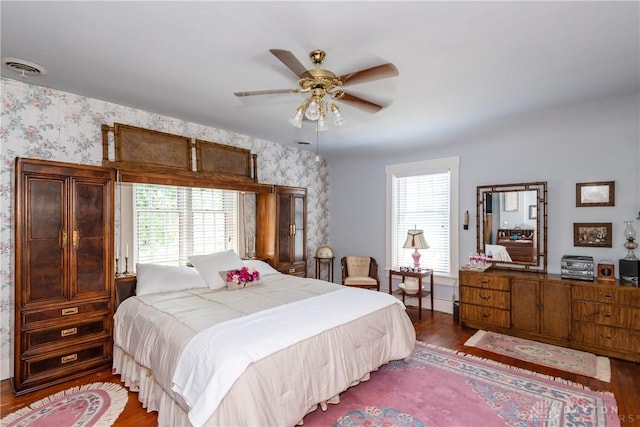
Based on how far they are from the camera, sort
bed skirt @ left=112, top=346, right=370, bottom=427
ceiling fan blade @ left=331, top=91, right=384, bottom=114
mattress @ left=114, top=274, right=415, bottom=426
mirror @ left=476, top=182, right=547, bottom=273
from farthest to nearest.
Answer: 1. mirror @ left=476, top=182, right=547, bottom=273
2. ceiling fan blade @ left=331, top=91, right=384, bottom=114
3. bed skirt @ left=112, top=346, right=370, bottom=427
4. mattress @ left=114, top=274, right=415, bottom=426

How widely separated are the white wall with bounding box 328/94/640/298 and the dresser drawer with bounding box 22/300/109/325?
4.09m

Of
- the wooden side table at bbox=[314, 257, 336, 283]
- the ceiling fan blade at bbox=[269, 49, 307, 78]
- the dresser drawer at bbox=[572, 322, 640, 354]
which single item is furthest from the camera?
the wooden side table at bbox=[314, 257, 336, 283]

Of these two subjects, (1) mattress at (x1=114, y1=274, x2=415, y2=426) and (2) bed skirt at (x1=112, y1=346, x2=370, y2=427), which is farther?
(2) bed skirt at (x1=112, y1=346, x2=370, y2=427)

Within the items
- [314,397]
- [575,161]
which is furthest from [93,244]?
[575,161]

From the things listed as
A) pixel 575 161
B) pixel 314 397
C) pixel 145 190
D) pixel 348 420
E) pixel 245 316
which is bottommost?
pixel 348 420

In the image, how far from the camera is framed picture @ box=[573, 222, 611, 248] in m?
3.58

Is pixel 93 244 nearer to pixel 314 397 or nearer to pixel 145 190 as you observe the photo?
pixel 145 190

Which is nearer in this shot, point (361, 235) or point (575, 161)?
point (575, 161)

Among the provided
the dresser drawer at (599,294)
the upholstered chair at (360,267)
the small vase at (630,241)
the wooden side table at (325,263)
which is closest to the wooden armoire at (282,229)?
the wooden side table at (325,263)

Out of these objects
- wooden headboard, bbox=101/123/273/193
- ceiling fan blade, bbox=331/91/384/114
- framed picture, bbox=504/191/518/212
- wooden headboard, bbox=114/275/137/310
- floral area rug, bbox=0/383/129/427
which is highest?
ceiling fan blade, bbox=331/91/384/114

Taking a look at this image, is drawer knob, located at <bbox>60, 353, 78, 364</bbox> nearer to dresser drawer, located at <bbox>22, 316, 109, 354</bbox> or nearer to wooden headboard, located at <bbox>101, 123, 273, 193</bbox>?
dresser drawer, located at <bbox>22, 316, 109, 354</bbox>

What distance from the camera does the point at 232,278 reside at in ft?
11.2

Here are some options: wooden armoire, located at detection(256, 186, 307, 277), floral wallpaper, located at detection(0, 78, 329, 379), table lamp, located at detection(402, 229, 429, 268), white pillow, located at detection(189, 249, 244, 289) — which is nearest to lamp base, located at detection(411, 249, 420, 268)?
table lamp, located at detection(402, 229, 429, 268)

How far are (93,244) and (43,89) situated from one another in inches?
58.0
